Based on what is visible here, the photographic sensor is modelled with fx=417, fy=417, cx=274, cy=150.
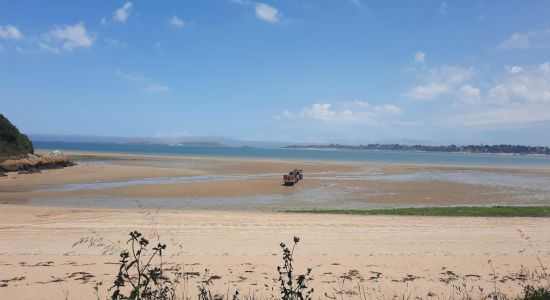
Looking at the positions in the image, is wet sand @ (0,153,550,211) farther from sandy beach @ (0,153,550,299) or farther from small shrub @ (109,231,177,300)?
small shrub @ (109,231,177,300)

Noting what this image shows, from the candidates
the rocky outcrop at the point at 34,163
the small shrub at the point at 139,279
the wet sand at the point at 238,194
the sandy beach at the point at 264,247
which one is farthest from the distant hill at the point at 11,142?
the small shrub at the point at 139,279

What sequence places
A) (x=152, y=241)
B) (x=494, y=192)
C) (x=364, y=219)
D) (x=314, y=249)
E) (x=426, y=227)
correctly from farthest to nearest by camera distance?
(x=494, y=192)
(x=364, y=219)
(x=426, y=227)
(x=152, y=241)
(x=314, y=249)

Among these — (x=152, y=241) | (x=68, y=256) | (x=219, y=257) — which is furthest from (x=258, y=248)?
(x=68, y=256)

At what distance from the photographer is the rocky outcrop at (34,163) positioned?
36.5 meters

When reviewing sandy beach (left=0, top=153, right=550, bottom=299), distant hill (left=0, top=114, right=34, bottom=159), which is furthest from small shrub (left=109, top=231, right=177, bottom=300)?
distant hill (left=0, top=114, right=34, bottom=159)

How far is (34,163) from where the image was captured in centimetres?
3925

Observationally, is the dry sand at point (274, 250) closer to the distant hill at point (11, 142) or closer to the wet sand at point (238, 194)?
the wet sand at point (238, 194)

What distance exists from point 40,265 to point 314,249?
6366 mm

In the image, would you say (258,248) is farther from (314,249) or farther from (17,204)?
(17,204)

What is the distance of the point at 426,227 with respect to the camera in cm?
1442

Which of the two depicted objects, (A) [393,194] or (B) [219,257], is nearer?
(B) [219,257]

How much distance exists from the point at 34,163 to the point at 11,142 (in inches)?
163

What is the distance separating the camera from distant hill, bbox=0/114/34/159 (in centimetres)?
3916

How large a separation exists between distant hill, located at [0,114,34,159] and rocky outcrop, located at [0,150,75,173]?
1.20 m
